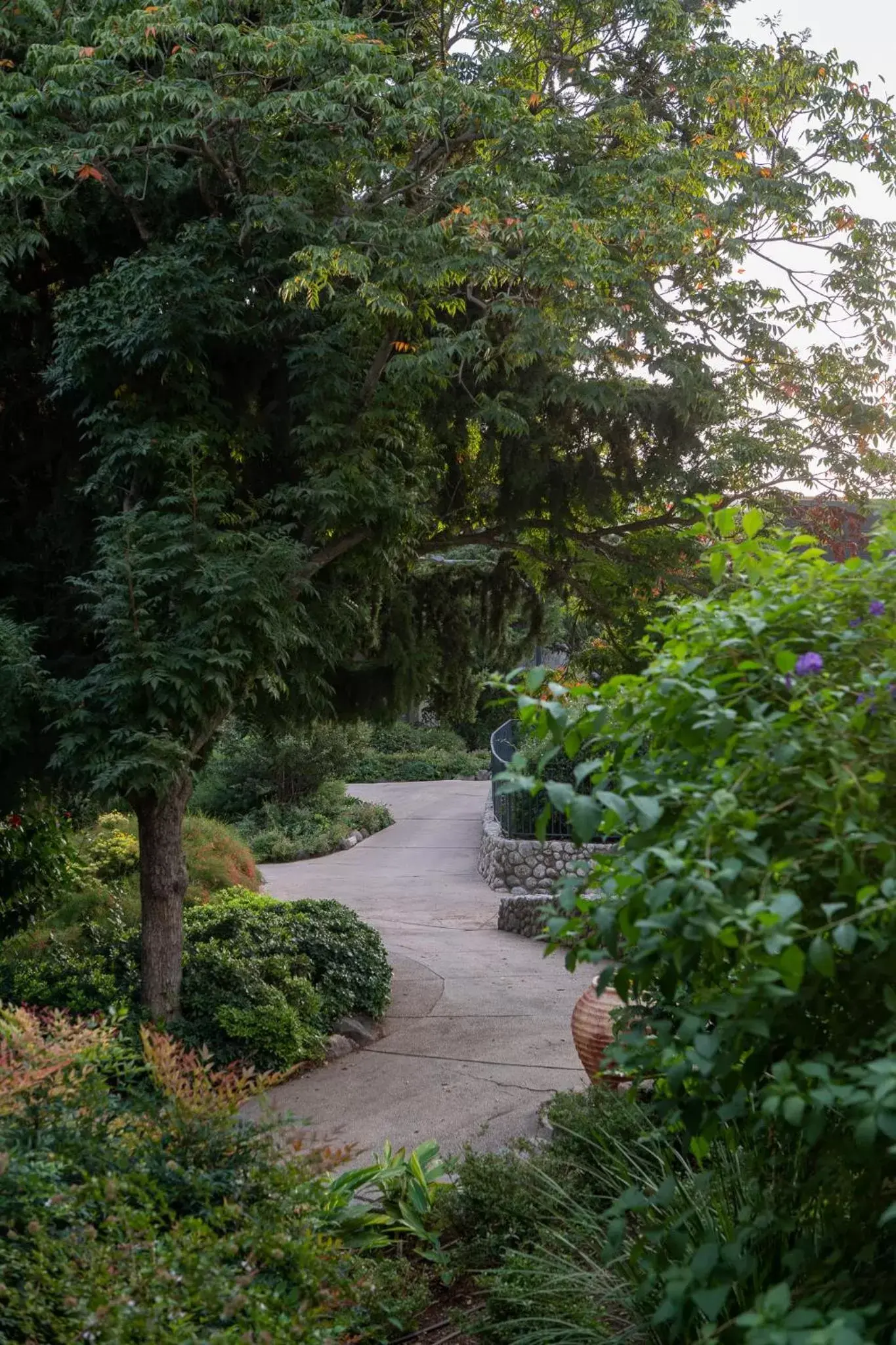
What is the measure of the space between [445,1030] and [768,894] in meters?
7.13

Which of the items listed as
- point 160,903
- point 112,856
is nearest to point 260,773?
point 112,856

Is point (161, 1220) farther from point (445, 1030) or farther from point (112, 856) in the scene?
point (112, 856)

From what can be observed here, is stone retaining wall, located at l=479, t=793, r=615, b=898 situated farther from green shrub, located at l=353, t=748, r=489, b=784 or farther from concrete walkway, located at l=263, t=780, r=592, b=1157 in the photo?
green shrub, located at l=353, t=748, r=489, b=784

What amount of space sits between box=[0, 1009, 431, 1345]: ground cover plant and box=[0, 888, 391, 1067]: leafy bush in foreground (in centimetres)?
317

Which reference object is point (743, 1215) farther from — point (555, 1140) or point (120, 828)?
point (120, 828)

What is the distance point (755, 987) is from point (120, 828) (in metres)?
11.5

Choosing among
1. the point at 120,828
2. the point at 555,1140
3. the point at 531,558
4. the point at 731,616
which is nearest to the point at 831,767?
the point at 731,616

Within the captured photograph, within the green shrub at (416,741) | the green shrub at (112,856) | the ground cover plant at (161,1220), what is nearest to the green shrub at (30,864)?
the green shrub at (112,856)

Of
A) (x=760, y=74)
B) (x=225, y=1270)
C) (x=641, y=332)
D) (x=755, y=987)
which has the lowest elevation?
(x=225, y=1270)

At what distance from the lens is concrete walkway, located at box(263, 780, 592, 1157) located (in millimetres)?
6465

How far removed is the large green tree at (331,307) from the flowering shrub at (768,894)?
4482 mm

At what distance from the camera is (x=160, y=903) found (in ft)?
24.8

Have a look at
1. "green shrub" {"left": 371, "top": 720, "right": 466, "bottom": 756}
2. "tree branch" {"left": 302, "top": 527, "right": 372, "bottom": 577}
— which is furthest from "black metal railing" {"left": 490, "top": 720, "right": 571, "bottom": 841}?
"green shrub" {"left": 371, "top": 720, "right": 466, "bottom": 756}

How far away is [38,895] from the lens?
29.5 ft
